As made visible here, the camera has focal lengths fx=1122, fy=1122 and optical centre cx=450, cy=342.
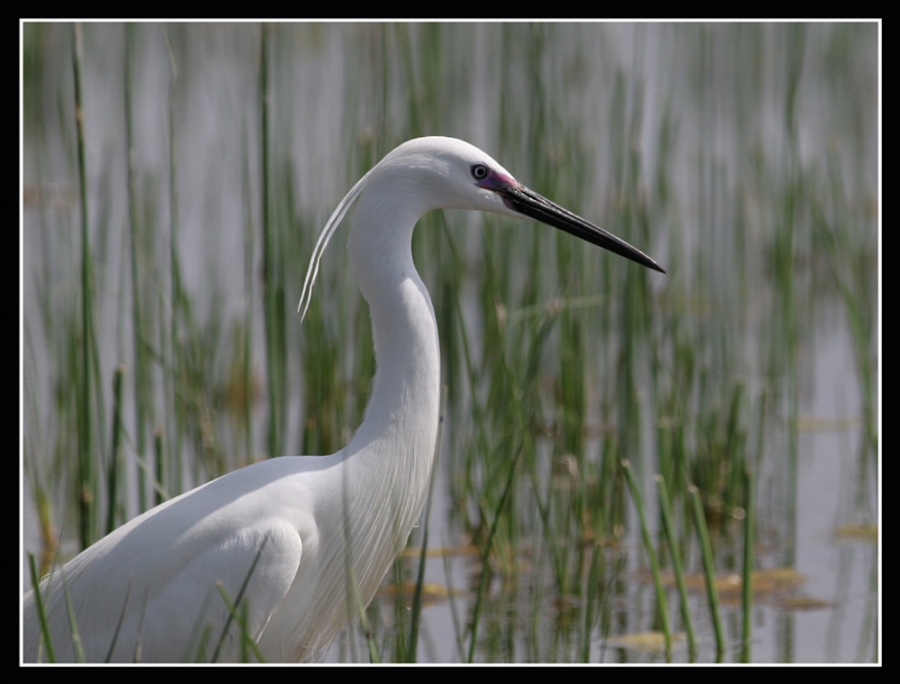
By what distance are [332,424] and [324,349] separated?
59 cm

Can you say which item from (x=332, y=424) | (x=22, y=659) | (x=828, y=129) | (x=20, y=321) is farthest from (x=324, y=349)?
(x=828, y=129)

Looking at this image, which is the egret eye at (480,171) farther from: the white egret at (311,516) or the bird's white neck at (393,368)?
the bird's white neck at (393,368)

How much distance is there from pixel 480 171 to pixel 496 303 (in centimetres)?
84

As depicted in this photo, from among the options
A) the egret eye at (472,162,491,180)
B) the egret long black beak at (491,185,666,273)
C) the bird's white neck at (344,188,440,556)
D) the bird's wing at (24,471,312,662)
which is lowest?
the bird's wing at (24,471,312,662)

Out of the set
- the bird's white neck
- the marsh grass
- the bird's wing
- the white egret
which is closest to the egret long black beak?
the white egret

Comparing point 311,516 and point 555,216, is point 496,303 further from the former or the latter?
point 311,516

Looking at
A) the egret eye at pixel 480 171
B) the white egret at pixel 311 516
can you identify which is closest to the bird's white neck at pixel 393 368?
the white egret at pixel 311 516

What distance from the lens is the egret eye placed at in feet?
8.84

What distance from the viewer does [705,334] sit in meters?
4.80

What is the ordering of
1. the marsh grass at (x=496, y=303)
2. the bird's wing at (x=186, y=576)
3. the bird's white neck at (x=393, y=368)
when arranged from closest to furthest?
1. the bird's wing at (x=186, y=576)
2. the bird's white neck at (x=393, y=368)
3. the marsh grass at (x=496, y=303)

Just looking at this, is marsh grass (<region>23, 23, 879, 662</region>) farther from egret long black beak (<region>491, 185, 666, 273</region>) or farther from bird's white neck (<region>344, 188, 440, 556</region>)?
egret long black beak (<region>491, 185, 666, 273</region>)

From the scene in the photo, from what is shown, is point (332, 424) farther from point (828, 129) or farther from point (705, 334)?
point (828, 129)

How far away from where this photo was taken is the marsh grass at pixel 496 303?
3.40 m

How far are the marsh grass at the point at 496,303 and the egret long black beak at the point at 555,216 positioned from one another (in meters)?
0.38
